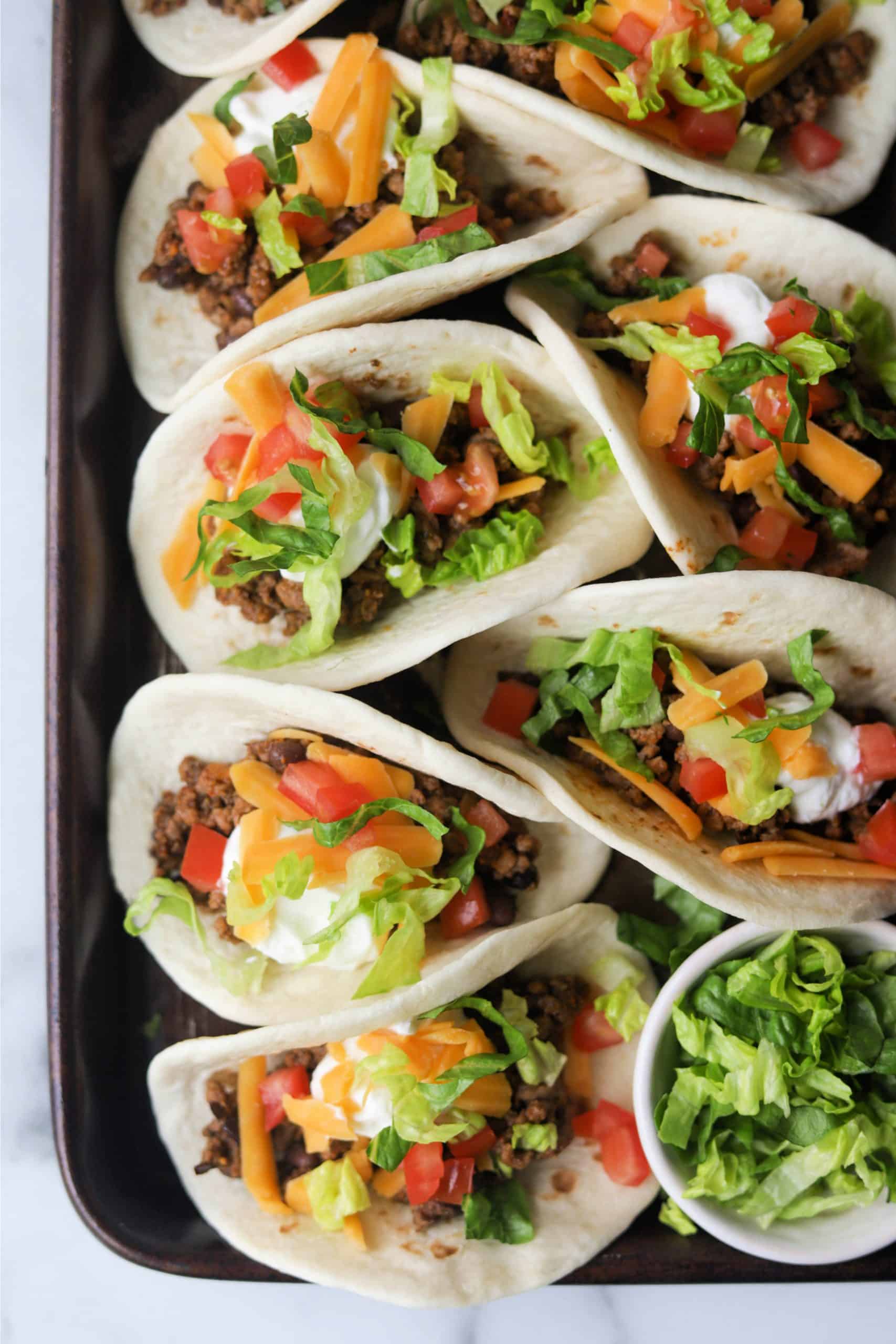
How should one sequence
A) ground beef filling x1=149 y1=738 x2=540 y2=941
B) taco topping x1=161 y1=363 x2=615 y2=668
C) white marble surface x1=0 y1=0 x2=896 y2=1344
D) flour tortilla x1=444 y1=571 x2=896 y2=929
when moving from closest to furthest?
1. flour tortilla x1=444 y1=571 x2=896 y2=929
2. taco topping x1=161 y1=363 x2=615 y2=668
3. ground beef filling x1=149 y1=738 x2=540 y2=941
4. white marble surface x1=0 y1=0 x2=896 y2=1344

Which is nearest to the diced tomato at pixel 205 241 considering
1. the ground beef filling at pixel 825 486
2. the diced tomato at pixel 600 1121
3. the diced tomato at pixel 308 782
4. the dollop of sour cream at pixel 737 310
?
the ground beef filling at pixel 825 486

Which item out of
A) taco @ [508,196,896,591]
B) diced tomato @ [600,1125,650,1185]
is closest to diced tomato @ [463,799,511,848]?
taco @ [508,196,896,591]

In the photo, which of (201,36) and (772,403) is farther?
(201,36)

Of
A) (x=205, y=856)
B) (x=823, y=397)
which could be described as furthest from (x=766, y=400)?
(x=205, y=856)

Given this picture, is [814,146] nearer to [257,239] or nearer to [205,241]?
[257,239]

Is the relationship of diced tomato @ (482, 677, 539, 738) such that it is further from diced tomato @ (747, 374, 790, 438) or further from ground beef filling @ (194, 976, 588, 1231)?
diced tomato @ (747, 374, 790, 438)
